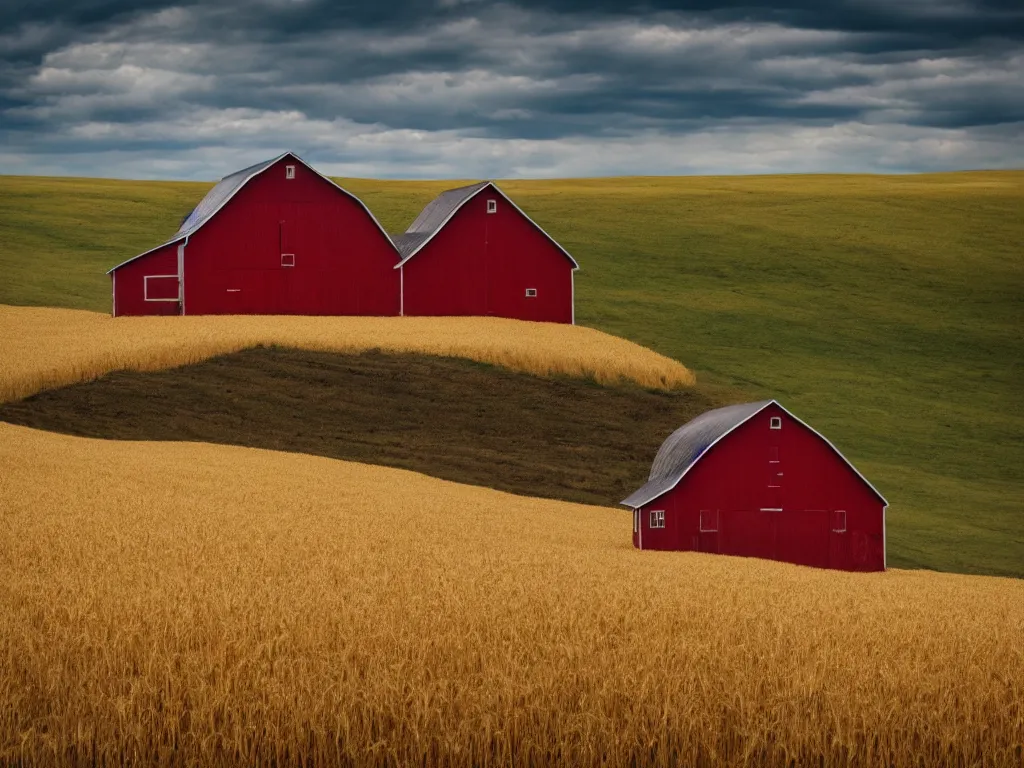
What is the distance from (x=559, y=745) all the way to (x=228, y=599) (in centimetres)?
536

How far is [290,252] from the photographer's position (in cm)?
5575

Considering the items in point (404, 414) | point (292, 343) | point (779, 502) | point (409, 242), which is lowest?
point (779, 502)

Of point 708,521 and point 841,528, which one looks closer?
point 708,521

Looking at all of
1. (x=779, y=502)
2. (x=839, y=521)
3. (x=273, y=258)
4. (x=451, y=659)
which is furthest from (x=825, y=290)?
(x=451, y=659)

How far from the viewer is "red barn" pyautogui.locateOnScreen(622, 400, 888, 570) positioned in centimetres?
3117

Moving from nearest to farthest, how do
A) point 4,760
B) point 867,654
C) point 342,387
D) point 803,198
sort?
point 4,760, point 867,654, point 342,387, point 803,198

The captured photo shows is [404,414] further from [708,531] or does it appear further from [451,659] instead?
[451,659]

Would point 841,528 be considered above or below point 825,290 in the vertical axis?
below

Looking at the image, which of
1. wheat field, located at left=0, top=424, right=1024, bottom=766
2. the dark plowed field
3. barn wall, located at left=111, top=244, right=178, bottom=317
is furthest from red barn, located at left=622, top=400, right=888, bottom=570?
barn wall, located at left=111, top=244, right=178, bottom=317

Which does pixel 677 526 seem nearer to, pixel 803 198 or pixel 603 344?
pixel 603 344

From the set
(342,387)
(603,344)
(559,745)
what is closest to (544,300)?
(603,344)

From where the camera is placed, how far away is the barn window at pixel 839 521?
31.7 meters

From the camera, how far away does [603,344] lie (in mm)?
52469

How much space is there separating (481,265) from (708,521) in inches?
1094
